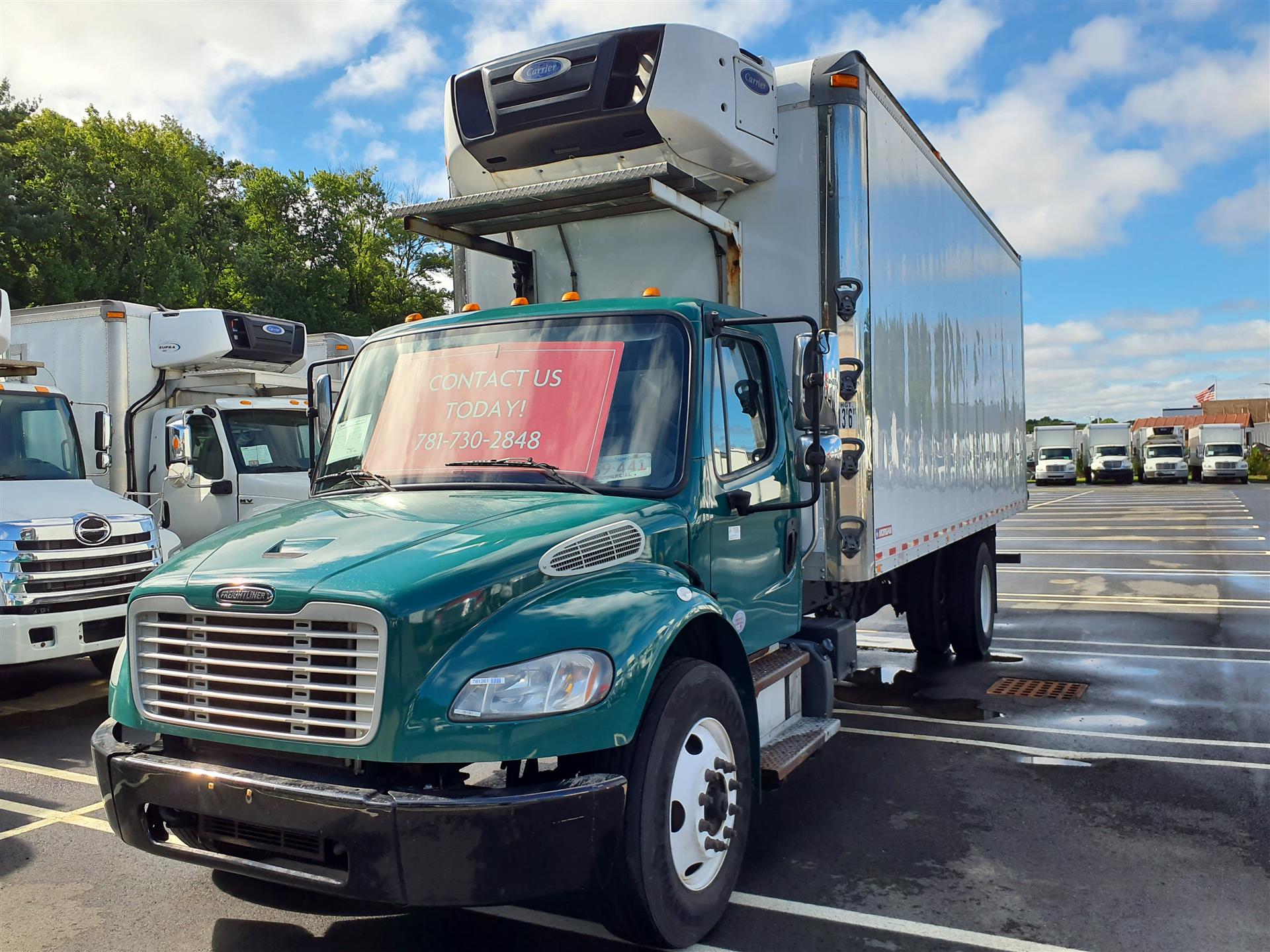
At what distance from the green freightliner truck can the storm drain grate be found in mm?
1982

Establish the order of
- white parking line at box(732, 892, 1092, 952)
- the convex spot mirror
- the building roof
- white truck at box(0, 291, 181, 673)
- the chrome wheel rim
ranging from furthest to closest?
the building roof → white truck at box(0, 291, 181, 673) → the convex spot mirror → white parking line at box(732, 892, 1092, 952) → the chrome wheel rim

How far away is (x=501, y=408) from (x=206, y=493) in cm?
767

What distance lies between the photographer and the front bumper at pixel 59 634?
7.32 metres

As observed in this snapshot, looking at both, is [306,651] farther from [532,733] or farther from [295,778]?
[532,733]

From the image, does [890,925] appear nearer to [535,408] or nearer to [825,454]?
[825,454]

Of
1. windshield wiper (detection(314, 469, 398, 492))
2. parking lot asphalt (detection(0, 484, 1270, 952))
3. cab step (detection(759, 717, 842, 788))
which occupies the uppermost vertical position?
windshield wiper (detection(314, 469, 398, 492))

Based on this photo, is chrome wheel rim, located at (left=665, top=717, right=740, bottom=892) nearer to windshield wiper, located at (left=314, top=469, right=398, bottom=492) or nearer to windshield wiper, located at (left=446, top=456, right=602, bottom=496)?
windshield wiper, located at (left=446, top=456, right=602, bottom=496)

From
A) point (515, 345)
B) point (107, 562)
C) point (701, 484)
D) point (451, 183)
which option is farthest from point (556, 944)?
point (107, 562)

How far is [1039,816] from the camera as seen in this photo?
5.45 m

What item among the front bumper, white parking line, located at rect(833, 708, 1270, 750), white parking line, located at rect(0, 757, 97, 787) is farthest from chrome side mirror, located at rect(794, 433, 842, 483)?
the front bumper

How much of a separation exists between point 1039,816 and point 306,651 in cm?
400

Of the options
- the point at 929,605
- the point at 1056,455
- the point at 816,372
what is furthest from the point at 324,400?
the point at 1056,455

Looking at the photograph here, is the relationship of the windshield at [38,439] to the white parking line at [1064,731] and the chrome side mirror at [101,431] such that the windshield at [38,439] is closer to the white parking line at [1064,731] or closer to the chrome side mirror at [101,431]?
the chrome side mirror at [101,431]

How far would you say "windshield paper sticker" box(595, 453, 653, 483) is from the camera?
421 centimetres
